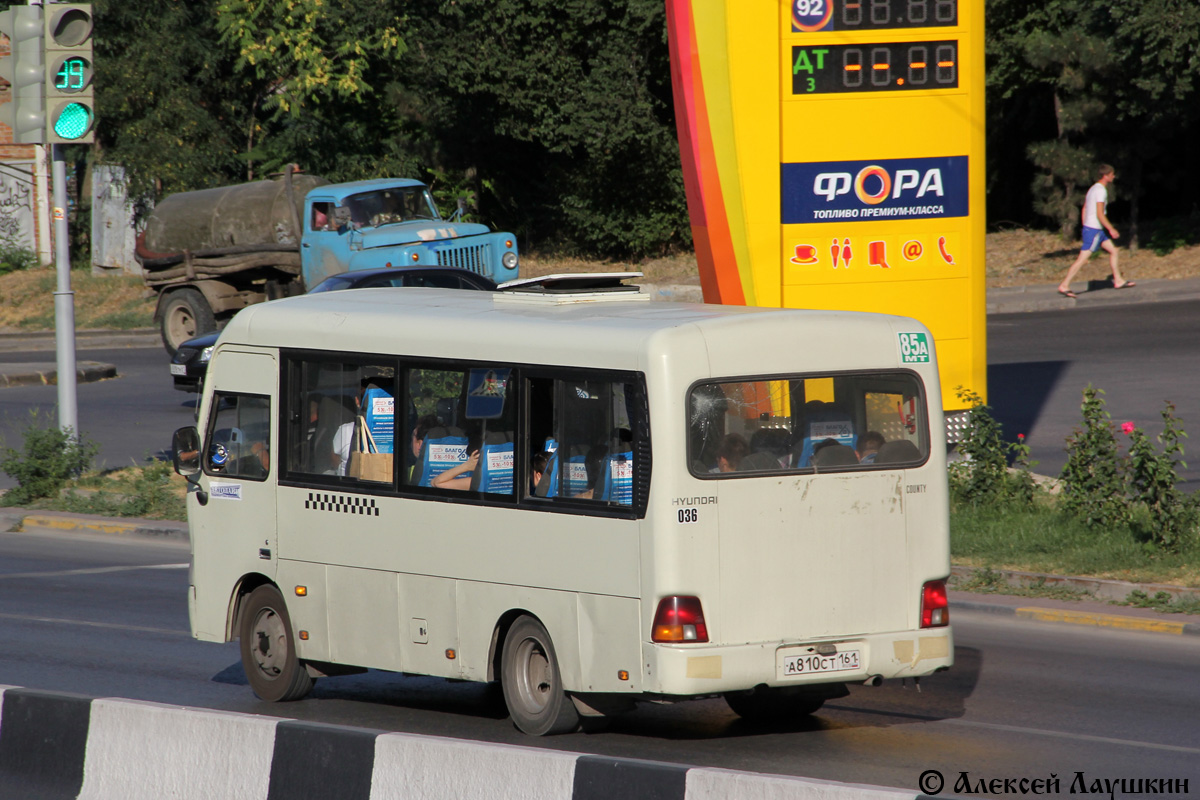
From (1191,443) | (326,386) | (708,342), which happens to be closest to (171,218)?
(1191,443)

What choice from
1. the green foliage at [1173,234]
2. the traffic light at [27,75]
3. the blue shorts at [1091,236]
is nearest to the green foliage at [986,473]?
the traffic light at [27,75]

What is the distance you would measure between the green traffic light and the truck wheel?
11190 millimetres

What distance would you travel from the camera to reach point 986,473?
13586 millimetres

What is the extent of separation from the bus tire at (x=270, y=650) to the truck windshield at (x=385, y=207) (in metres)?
16.8

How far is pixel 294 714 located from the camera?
8.91 metres

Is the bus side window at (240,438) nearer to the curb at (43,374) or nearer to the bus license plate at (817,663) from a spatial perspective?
the bus license plate at (817,663)

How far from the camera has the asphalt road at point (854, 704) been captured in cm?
766

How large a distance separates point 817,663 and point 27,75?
11.7 meters

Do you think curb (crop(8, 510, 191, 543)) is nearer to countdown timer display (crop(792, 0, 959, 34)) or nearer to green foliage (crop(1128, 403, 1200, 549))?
countdown timer display (crop(792, 0, 959, 34))

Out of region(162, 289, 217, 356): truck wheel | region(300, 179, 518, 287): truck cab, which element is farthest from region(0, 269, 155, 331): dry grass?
region(300, 179, 518, 287): truck cab

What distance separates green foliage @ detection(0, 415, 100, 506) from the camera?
16859 millimetres

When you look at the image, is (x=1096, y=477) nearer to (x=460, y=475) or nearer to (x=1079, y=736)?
(x=1079, y=736)

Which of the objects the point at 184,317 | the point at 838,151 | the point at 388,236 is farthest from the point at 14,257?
the point at 838,151

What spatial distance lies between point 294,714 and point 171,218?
21.1 metres
